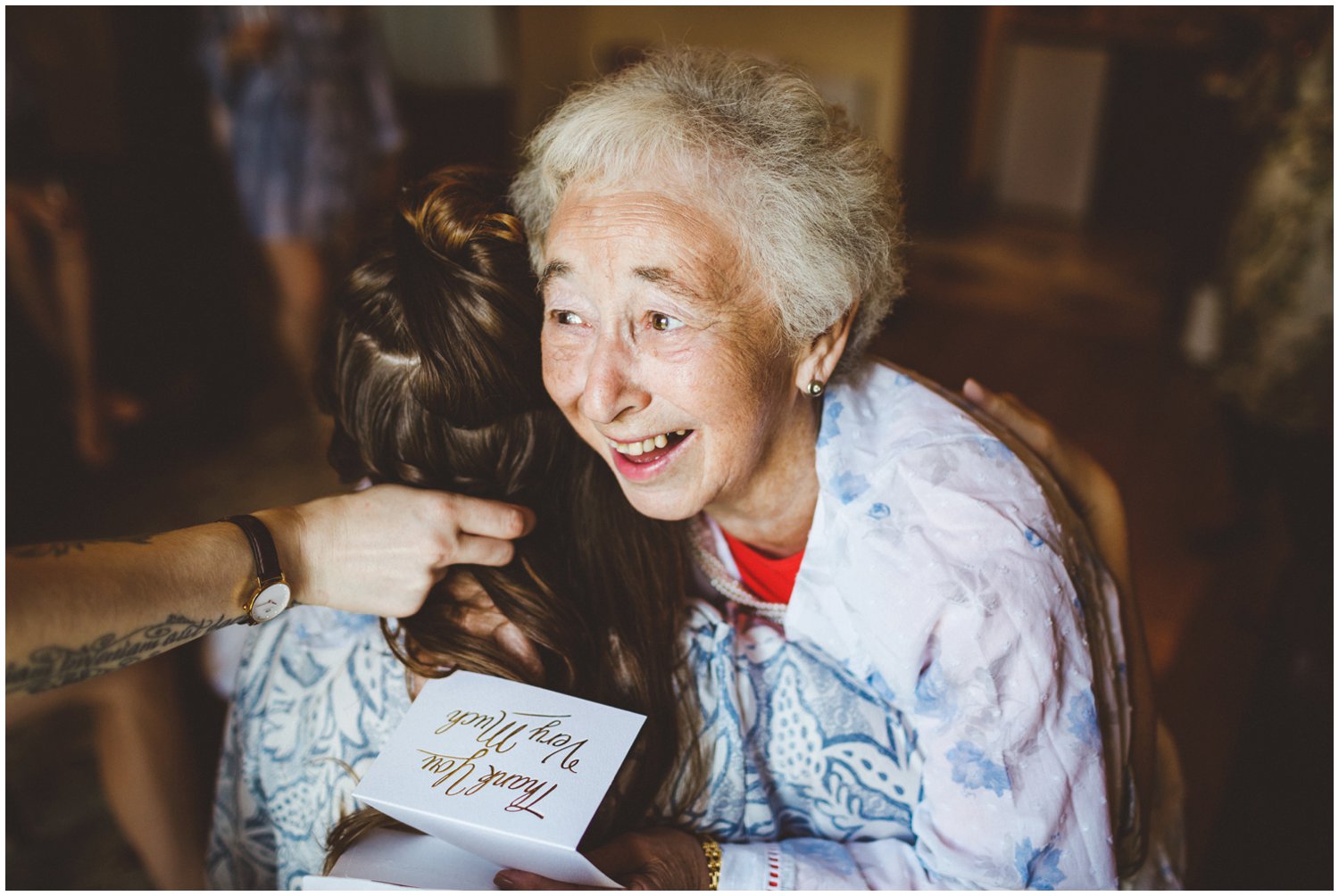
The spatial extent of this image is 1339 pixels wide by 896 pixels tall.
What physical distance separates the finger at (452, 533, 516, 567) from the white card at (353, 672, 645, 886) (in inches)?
6.0

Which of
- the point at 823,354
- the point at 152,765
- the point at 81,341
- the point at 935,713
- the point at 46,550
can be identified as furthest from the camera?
the point at 81,341

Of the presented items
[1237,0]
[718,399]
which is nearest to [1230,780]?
[718,399]

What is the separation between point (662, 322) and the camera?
113cm

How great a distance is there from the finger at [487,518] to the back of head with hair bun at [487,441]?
7cm

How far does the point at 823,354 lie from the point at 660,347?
249mm

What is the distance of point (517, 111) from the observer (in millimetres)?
5367

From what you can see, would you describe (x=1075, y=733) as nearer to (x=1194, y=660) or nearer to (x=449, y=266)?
(x=449, y=266)

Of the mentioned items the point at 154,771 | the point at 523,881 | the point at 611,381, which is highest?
the point at 611,381

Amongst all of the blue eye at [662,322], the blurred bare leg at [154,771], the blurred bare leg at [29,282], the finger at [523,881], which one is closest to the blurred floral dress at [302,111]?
the blurred bare leg at [29,282]

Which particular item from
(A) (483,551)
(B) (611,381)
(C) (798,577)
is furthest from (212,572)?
(C) (798,577)

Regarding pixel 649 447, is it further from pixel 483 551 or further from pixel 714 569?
pixel 714 569

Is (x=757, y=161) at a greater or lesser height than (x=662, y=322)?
greater

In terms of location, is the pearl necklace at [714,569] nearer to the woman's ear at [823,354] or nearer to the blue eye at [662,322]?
the woman's ear at [823,354]

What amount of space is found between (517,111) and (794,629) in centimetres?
476
